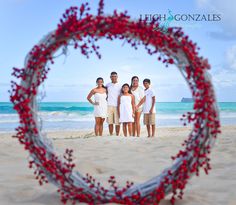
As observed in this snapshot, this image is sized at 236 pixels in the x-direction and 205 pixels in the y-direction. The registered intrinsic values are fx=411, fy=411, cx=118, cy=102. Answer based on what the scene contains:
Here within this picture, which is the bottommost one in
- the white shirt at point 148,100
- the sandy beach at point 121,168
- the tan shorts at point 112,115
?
the sandy beach at point 121,168

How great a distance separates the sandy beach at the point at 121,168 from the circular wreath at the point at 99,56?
0.95 feet

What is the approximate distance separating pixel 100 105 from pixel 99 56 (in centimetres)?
747

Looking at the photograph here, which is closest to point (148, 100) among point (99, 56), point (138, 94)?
point (138, 94)

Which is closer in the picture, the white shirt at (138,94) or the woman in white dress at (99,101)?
the woman in white dress at (99,101)

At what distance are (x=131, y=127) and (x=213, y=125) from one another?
301 inches

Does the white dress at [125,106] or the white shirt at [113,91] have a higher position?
the white shirt at [113,91]

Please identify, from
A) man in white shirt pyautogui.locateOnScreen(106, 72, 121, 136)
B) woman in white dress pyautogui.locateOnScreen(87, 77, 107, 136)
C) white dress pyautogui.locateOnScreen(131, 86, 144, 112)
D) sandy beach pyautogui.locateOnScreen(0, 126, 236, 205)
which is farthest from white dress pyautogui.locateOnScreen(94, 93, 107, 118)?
sandy beach pyautogui.locateOnScreen(0, 126, 236, 205)

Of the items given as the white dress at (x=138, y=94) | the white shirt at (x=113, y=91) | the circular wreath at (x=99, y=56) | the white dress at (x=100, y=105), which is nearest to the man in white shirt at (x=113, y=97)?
the white shirt at (x=113, y=91)

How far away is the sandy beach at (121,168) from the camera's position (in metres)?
3.68

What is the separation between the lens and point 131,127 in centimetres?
1058


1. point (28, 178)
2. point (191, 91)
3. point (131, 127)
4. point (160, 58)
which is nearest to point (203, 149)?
point (191, 91)

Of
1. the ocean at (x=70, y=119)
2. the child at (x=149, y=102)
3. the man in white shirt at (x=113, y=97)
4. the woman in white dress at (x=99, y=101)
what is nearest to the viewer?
the man in white shirt at (x=113, y=97)

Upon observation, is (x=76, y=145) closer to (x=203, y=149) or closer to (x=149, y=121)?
(x=149, y=121)

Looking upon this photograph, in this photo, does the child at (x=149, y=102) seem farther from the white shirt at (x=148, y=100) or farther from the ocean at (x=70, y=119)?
the ocean at (x=70, y=119)
